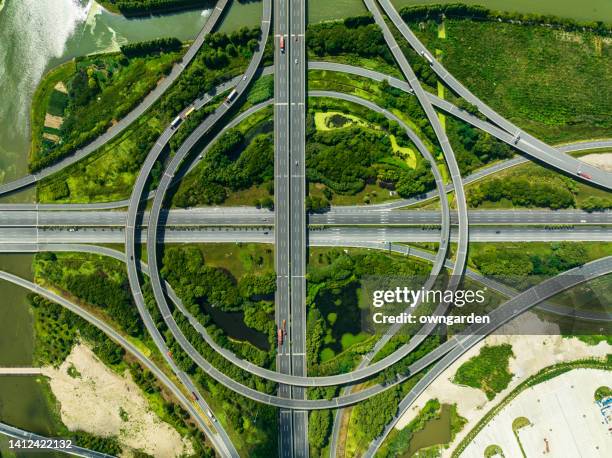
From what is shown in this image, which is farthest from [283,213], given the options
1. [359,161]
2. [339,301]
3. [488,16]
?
[488,16]

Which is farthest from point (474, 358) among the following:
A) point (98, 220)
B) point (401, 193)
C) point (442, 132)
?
point (98, 220)

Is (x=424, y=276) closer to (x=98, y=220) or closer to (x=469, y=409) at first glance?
(x=469, y=409)

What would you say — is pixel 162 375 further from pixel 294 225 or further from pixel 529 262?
pixel 529 262

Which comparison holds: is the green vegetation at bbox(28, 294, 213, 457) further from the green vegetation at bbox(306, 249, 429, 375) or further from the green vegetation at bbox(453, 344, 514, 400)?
the green vegetation at bbox(453, 344, 514, 400)

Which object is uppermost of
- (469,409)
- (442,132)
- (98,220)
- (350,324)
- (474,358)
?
(442,132)

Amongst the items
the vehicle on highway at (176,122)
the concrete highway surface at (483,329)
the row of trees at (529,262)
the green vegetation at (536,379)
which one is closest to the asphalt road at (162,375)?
the concrete highway surface at (483,329)

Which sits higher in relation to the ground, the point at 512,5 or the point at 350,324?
the point at 512,5

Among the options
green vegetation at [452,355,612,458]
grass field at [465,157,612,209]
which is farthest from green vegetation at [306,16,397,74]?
green vegetation at [452,355,612,458]

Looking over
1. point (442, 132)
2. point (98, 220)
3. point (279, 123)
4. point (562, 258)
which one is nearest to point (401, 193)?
point (442, 132)
